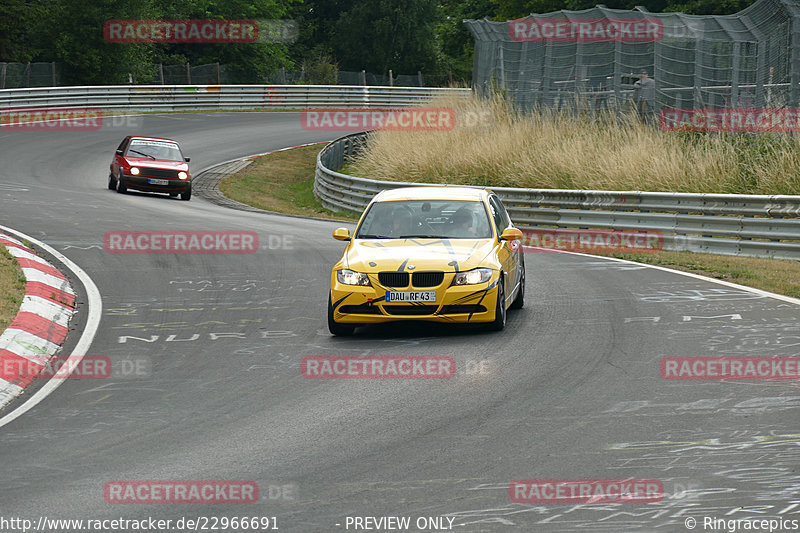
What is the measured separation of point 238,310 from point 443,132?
18.1m

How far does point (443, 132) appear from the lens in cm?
3034

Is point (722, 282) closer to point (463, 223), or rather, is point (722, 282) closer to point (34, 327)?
point (463, 223)

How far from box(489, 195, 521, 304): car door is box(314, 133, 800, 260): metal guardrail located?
659cm

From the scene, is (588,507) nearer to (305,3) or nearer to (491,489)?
(491,489)

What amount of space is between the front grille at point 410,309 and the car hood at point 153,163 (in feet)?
64.6

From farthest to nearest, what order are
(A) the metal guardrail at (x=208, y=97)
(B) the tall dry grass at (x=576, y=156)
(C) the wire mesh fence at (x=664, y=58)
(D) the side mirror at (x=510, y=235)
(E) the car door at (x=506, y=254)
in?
(A) the metal guardrail at (x=208, y=97)
(C) the wire mesh fence at (x=664, y=58)
(B) the tall dry grass at (x=576, y=156)
(D) the side mirror at (x=510, y=235)
(E) the car door at (x=506, y=254)

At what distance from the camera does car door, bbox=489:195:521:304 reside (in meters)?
11.9

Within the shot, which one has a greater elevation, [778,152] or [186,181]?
[778,152]

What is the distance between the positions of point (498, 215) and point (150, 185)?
18229 mm

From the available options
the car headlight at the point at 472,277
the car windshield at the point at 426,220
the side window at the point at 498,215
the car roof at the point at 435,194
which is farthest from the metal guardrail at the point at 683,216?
the car headlight at the point at 472,277

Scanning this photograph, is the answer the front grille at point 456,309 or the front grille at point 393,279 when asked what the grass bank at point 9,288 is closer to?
the front grille at point 393,279

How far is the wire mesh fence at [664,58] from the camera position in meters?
23.7

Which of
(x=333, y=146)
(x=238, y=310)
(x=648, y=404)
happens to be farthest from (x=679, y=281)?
(x=333, y=146)

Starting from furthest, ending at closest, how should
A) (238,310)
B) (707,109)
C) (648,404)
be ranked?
(707,109)
(238,310)
(648,404)
